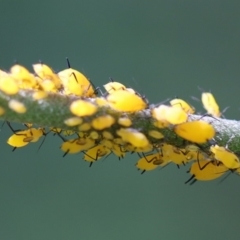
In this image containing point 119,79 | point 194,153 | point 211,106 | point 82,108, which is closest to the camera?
point 82,108

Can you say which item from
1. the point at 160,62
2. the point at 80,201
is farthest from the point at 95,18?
the point at 80,201

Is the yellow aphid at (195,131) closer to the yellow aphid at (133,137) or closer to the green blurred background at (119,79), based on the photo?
the yellow aphid at (133,137)

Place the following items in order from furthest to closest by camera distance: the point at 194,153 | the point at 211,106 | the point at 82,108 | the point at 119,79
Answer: the point at 119,79, the point at 211,106, the point at 194,153, the point at 82,108

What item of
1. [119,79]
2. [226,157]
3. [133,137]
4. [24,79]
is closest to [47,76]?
[24,79]

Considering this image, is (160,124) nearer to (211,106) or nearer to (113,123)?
(113,123)

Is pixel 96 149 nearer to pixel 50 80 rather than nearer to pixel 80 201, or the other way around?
pixel 50 80

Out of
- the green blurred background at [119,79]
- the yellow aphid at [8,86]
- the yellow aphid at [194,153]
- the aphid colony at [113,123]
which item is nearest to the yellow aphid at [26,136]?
the aphid colony at [113,123]

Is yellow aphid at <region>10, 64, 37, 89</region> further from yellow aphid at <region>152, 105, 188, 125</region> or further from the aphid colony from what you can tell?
yellow aphid at <region>152, 105, 188, 125</region>
